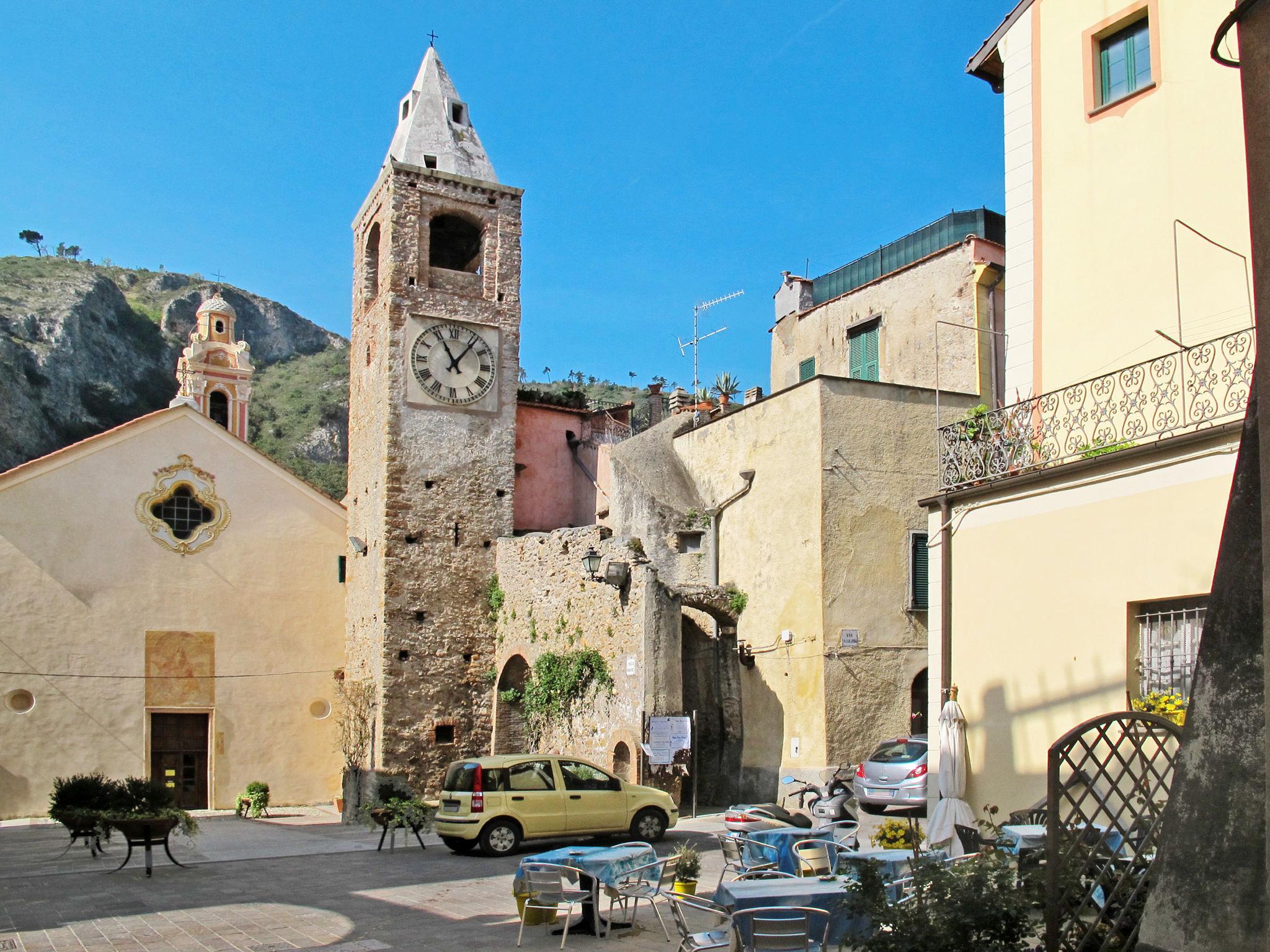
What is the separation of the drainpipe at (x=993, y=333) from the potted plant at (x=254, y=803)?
15.3 m

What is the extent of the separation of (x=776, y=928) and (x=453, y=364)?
1871cm

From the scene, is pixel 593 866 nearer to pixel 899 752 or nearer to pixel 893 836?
pixel 893 836

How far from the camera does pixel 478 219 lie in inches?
998

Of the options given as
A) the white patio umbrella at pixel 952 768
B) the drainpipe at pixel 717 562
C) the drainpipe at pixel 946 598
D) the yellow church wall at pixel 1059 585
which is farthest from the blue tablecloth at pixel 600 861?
the drainpipe at pixel 717 562

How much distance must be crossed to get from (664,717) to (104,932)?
9340 mm

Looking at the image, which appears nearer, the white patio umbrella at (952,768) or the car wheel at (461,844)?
the white patio umbrella at (952,768)

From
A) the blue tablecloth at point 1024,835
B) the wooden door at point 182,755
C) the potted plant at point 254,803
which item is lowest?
the potted plant at point 254,803

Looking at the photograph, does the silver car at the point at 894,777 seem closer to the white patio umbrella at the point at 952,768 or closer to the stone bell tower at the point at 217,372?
the white patio umbrella at the point at 952,768

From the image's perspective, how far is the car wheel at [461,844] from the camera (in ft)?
47.0

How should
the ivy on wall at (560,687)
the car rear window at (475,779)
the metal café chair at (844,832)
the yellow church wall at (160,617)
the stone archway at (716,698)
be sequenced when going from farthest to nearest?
the yellow church wall at (160,617)
the ivy on wall at (560,687)
the stone archway at (716,698)
the car rear window at (475,779)
the metal café chair at (844,832)

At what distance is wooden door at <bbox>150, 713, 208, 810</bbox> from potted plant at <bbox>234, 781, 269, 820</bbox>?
140 centimetres

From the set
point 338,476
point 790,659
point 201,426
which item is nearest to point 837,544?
point 790,659

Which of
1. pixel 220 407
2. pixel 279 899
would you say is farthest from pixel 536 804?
pixel 220 407

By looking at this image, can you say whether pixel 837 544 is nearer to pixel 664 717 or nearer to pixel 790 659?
pixel 790 659
